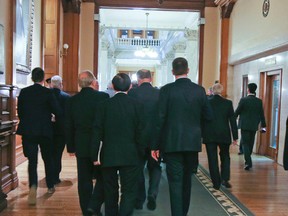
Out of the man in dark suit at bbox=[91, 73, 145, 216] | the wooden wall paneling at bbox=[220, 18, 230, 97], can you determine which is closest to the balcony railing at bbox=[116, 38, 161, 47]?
the wooden wall paneling at bbox=[220, 18, 230, 97]

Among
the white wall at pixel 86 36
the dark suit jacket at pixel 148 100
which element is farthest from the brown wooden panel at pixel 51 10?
the dark suit jacket at pixel 148 100

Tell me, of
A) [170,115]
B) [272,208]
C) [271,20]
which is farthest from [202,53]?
[170,115]

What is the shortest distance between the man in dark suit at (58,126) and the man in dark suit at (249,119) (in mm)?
3048

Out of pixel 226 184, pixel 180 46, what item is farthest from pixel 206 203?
pixel 180 46

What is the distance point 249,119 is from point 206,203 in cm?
243

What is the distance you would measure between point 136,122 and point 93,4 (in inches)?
309

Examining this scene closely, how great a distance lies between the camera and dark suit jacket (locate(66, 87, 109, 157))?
3260 mm

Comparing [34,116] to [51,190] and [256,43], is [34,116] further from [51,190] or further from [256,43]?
[256,43]

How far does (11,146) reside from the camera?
4.57 meters

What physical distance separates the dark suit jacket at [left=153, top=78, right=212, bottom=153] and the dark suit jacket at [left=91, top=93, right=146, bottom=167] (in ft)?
1.18

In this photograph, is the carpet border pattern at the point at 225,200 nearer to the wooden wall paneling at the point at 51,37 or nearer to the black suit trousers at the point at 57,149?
the black suit trousers at the point at 57,149

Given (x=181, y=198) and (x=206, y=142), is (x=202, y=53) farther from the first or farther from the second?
(x=181, y=198)

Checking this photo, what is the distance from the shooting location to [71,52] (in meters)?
9.82

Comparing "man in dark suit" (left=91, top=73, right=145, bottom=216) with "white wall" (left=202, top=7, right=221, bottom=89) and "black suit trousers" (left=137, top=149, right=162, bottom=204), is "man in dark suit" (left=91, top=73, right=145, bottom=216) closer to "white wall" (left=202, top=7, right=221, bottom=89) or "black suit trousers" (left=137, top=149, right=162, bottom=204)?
"black suit trousers" (left=137, top=149, right=162, bottom=204)
